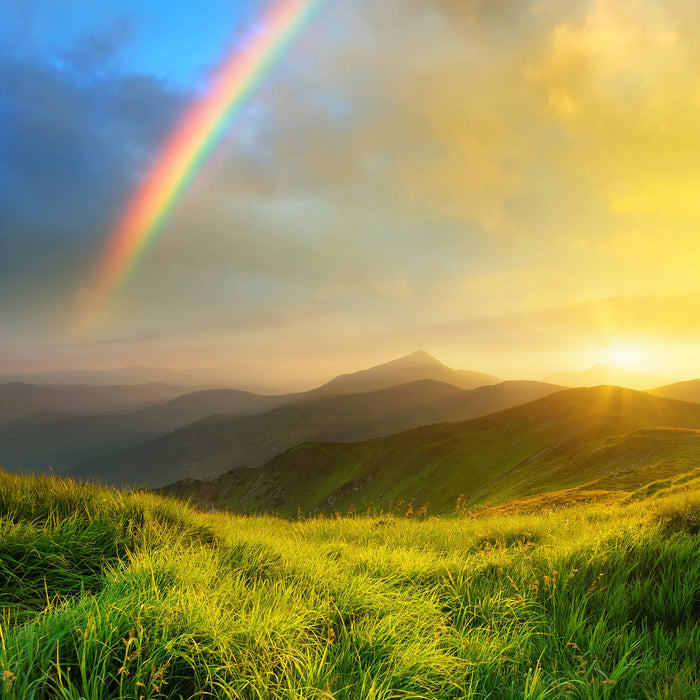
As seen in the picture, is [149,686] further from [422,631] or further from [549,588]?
[549,588]

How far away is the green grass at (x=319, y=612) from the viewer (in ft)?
9.36

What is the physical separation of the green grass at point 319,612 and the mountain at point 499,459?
2351 centimetres

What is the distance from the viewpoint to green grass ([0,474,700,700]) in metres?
2.85

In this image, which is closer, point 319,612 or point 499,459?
point 319,612

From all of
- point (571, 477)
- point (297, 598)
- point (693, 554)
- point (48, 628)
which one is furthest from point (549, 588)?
point (571, 477)

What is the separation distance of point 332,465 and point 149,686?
140m

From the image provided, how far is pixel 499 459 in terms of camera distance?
252ft

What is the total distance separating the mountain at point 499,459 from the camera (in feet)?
121

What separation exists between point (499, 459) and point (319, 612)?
80.5 m

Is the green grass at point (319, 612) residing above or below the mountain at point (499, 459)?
above

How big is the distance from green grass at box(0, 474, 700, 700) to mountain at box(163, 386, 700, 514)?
2351cm

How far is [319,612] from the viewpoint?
12.9 ft

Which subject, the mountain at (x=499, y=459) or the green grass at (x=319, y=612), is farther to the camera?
the mountain at (x=499, y=459)

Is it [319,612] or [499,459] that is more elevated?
[319,612]
